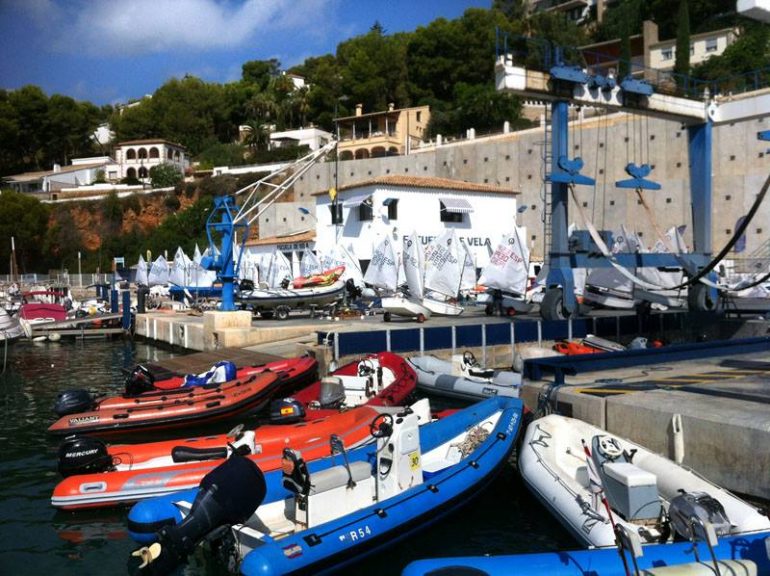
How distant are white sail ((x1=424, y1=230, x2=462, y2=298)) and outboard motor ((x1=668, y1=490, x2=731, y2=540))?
21.2 meters

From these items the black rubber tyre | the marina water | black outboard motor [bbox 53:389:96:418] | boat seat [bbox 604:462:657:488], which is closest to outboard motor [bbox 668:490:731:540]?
boat seat [bbox 604:462:657:488]

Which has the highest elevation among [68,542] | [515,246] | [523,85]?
[523,85]

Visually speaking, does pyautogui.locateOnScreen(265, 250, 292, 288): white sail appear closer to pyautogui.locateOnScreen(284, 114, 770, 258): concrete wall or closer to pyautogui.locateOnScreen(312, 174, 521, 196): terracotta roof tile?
pyautogui.locateOnScreen(312, 174, 521, 196): terracotta roof tile

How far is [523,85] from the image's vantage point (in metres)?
18.9

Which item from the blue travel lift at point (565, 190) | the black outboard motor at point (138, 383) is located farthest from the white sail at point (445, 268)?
the black outboard motor at point (138, 383)

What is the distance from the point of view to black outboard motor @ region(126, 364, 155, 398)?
14.7 m

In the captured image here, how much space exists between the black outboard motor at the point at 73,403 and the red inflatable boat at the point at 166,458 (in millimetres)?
3697

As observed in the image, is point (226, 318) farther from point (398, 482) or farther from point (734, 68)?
point (734, 68)

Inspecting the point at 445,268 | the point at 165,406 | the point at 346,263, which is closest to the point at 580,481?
the point at 165,406

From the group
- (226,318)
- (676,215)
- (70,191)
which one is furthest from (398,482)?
(70,191)

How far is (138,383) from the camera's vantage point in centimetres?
1477

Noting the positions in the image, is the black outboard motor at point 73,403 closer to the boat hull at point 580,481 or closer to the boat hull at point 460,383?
the boat hull at point 460,383

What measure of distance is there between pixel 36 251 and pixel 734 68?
64328mm

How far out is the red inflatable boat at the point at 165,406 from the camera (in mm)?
13211
